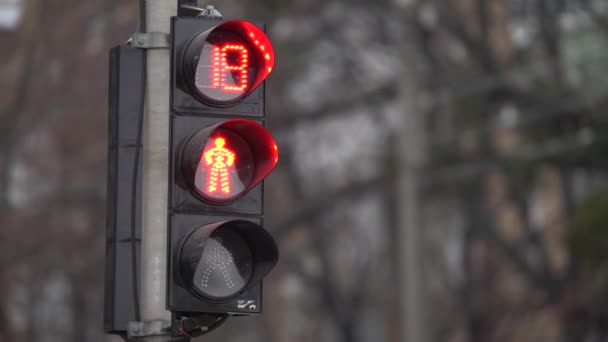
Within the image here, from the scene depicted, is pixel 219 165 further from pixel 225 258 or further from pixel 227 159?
pixel 225 258

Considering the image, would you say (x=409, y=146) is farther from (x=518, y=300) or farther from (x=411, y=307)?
(x=518, y=300)

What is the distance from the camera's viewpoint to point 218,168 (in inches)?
235

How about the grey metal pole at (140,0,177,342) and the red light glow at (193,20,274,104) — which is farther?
the grey metal pole at (140,0,177,342)

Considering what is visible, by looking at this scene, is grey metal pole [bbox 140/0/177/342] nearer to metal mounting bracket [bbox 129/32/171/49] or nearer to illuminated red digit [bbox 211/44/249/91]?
metal mounting bracket [bbox 129/32/171/49]

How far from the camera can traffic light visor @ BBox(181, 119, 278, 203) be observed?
5883mm

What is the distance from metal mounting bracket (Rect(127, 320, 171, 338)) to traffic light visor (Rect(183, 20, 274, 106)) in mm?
940

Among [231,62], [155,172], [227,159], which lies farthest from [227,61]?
[155,172]

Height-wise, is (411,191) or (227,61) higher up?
(227,61)

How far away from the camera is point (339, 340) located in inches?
1244

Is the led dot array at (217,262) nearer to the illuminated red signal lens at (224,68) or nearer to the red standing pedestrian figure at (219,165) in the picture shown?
the red standing pedestrian figure at (219,165)

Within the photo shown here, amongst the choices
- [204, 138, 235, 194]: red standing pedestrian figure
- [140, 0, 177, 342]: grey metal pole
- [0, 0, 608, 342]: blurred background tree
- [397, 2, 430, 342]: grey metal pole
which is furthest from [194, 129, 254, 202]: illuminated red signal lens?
[0, 0, 608, 342]: blurred background tree

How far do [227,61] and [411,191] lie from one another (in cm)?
1333

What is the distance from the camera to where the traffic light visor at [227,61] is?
19.7 ft

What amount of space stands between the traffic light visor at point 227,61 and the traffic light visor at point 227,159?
0.16 m
